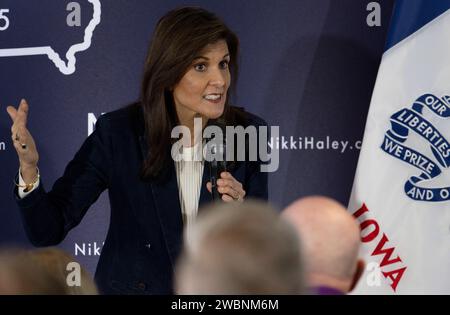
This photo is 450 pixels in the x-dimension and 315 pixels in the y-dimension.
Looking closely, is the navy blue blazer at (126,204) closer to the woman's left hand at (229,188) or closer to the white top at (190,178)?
the white top at (190,178)

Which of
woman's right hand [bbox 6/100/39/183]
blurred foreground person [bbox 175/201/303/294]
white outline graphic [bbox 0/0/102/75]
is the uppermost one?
blurred foreground person [bbox 175/201/303/294]

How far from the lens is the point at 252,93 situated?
450cm

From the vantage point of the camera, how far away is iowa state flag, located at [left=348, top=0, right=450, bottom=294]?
12.9 feet

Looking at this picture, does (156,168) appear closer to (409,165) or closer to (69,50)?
(409,165)

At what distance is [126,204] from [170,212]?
0.19m

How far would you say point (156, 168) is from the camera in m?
3.54

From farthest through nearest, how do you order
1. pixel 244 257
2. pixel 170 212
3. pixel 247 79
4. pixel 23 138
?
1. pixel 247 79
2. pixel 170 212
3. pixel 23 138
4. pixel 244 257

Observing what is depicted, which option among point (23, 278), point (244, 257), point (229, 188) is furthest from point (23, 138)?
point (244, 257)

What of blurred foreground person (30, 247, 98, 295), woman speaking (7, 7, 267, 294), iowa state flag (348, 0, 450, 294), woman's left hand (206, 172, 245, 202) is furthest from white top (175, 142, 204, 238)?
blurred foreground person (30, 247, 98, 295)

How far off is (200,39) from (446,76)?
1.14 meters

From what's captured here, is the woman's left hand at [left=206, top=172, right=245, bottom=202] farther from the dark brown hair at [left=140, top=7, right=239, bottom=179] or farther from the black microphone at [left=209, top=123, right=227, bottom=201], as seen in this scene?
the dark brown hair at [left=140, top=7, right=239, bottom=179]

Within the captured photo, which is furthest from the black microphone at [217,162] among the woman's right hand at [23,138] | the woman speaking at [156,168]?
the woman's right hand at [23,138]

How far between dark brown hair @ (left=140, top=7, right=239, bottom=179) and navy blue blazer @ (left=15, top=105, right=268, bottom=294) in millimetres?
63
